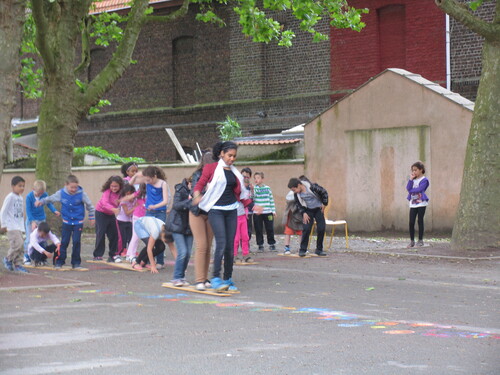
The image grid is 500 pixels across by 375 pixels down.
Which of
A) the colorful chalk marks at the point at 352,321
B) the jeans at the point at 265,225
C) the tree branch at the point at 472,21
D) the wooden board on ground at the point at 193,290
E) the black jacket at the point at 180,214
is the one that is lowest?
the colorful chalk marks at the point at 352,321

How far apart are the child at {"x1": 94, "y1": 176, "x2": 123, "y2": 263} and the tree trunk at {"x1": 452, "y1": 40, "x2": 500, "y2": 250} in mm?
6098

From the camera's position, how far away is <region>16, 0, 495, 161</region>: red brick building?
28.4 m

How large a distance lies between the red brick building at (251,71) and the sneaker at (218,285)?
58.7ft

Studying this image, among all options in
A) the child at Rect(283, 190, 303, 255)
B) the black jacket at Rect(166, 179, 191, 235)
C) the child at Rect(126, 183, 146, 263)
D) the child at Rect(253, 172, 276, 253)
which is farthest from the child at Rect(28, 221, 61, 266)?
the child at Rect(253, 172, 276, 253)

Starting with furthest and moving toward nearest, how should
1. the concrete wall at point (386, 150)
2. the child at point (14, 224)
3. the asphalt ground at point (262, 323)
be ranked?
the concrete wall at point (386, 150)
the child at point (14, 224)
the asphalt ground at point (262, 323)

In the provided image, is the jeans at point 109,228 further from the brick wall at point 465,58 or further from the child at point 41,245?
the brick wall at point 465,58

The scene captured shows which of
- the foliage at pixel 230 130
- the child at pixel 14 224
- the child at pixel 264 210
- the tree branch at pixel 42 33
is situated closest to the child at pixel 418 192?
the child at pixel 264 210

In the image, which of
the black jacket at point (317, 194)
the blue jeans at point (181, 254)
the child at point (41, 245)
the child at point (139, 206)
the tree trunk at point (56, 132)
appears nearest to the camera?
the blue jeans at point (181, 254)

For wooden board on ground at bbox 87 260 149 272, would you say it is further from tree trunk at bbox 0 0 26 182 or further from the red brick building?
the red brick building

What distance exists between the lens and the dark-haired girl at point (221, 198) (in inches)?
443

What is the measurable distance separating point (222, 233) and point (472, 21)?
7576 millimetres

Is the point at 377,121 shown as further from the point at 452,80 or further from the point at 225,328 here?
the point at 225,328

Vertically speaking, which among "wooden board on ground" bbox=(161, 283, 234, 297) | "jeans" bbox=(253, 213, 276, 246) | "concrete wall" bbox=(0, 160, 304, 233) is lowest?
"wooden board on ground" bbox=(161, 283, 234, 297)

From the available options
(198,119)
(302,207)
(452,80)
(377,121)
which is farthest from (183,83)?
(302,207)
